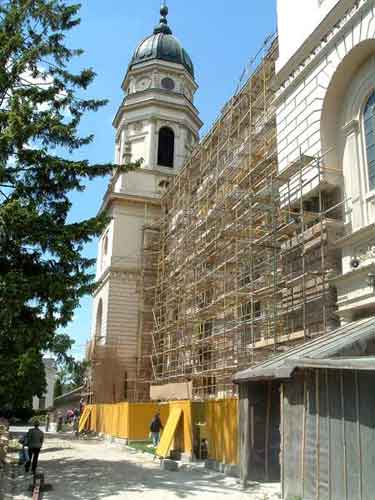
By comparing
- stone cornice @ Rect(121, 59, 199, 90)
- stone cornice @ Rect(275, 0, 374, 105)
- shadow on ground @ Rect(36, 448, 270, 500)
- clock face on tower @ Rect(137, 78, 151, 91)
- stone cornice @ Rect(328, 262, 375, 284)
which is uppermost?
stone cornice @ Rect(121, 59, 199, 90)

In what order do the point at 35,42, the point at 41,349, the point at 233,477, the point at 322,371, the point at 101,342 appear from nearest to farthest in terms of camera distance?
the point at 322,371 < the point at 233,477 < the point at 41,349 < the point at 35,42 < the point at 101,342

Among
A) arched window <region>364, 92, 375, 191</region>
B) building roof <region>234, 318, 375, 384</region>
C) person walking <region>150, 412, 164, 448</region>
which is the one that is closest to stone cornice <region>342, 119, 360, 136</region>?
arched window <region>364, 92, 375, 191</region>

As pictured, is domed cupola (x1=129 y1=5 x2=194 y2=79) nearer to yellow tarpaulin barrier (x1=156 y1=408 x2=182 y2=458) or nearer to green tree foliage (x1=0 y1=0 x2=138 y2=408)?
green tree foliage (x1=0 y1=0 x2=138 y2=408)

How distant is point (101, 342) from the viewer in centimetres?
3575

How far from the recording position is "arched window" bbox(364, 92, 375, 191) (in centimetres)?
1573

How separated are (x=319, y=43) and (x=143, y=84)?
84.3ft

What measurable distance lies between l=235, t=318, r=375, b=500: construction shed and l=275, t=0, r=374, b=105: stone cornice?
30.1ft

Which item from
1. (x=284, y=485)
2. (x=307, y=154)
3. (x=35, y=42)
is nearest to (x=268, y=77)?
(x=307, y=154)

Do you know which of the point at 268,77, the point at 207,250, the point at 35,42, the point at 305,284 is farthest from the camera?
the point at 207,250

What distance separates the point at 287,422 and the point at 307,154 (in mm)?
9245

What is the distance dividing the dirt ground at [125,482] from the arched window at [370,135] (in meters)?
8.62

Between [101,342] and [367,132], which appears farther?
[101,342]

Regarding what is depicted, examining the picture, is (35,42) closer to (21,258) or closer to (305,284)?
(21,258)

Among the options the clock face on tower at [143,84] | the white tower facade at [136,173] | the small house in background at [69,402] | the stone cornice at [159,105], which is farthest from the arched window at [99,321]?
the clock face on tower at [143,84]
